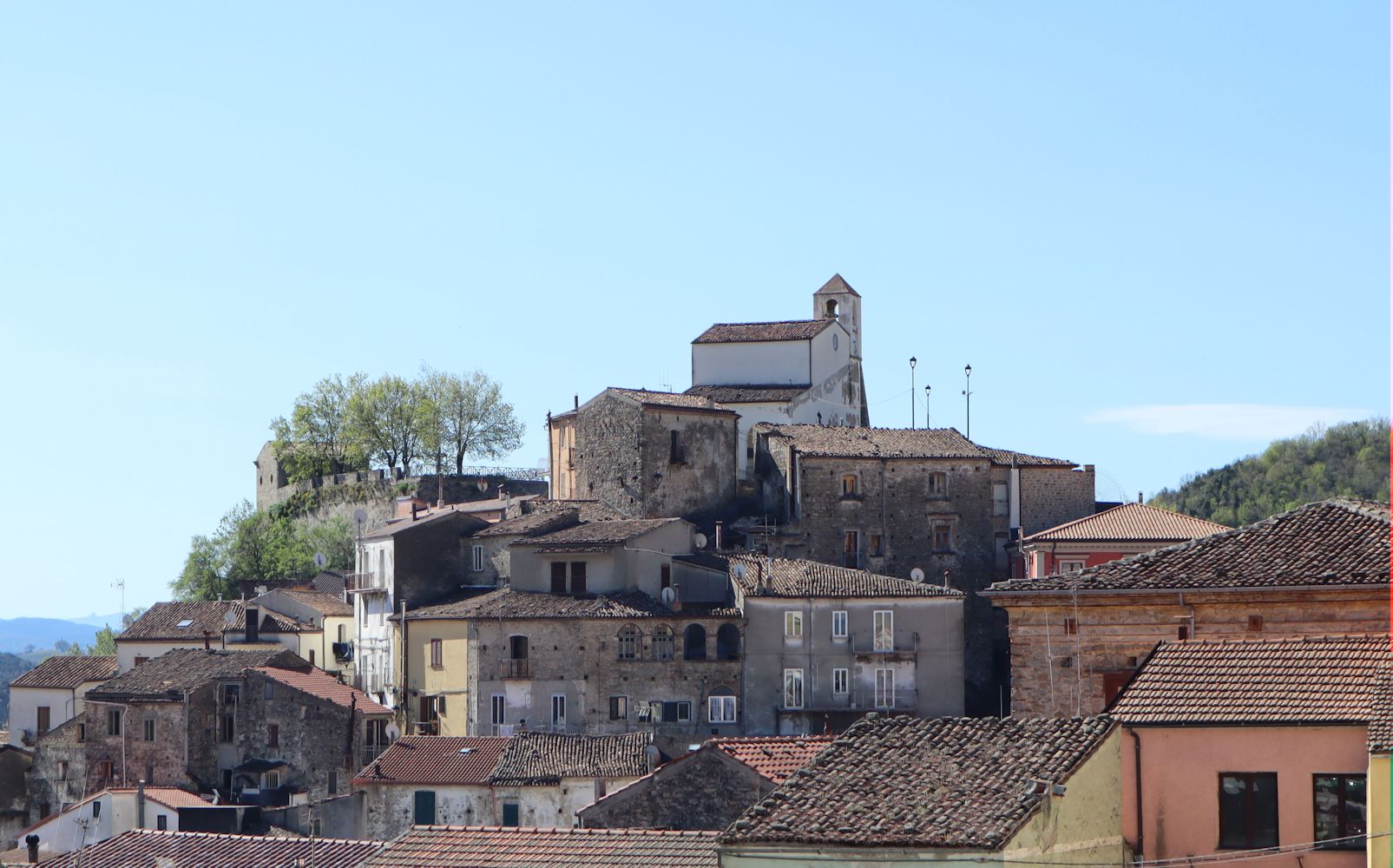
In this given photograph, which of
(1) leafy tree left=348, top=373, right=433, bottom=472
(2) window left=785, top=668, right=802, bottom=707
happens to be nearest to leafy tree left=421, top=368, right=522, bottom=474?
(1) leafy tree left=348, top=373, right=433, bottom=472

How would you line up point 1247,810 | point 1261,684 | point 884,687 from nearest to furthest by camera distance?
1. point 1247,810
2. point 1261,684
3. point 884,687

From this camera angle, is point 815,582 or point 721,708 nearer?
point 721,708

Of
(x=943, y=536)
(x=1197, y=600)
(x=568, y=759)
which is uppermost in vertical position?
(x=943, y=536)

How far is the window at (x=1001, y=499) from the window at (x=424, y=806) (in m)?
26.7

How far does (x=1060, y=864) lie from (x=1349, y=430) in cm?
11707

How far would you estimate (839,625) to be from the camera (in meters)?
64.0

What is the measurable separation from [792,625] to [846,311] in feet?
82.1

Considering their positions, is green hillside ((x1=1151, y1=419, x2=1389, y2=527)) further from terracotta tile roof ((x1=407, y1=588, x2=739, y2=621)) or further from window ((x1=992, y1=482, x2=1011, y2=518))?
terracotta tile roof ((x1=407, y1=588, x2=739, y2=621))

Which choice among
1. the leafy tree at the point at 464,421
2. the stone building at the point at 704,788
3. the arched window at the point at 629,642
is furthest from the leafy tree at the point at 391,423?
the stone building at the point at 704,788

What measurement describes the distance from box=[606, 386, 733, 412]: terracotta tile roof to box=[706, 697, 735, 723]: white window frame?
1249 centimetres

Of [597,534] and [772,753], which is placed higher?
[597,534]

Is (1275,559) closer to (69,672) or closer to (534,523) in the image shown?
(534,523)

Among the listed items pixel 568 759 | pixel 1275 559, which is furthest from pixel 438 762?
pixel 1275 559

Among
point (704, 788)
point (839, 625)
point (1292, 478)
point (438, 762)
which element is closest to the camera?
point (704, 788)
